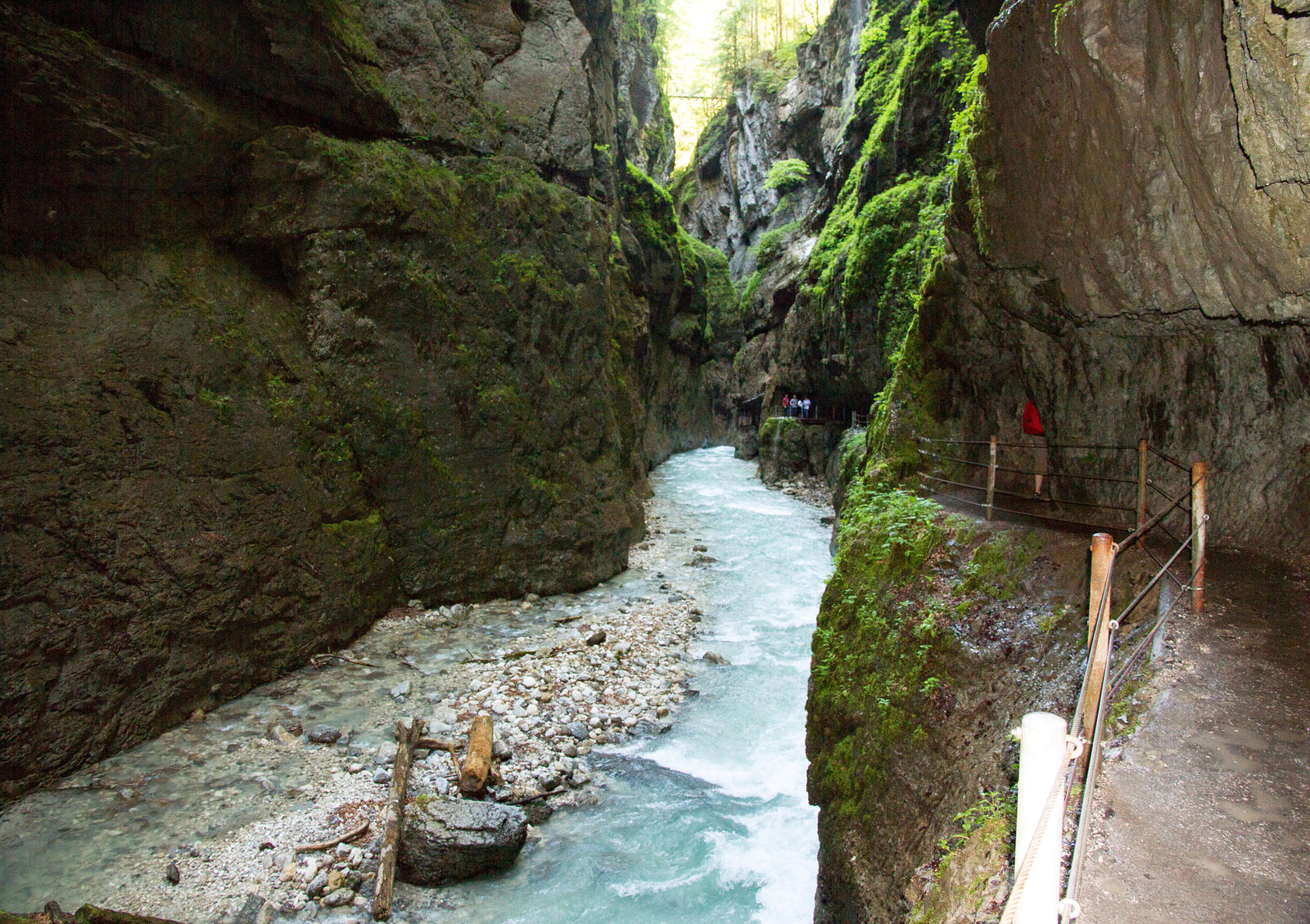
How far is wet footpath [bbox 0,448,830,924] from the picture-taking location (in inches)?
227

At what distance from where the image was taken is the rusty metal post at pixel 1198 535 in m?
5.62

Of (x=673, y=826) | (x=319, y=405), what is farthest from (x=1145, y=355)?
(x=319, y=405)

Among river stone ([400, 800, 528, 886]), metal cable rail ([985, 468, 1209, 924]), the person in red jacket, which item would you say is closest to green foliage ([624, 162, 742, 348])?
the person in red jacket

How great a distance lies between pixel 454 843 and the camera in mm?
6098

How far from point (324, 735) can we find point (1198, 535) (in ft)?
30.1

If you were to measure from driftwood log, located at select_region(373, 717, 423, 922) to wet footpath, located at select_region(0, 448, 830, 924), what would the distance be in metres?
0.17

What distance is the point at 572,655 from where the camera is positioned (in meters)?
10.5

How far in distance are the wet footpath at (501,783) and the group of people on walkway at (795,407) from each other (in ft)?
66.5

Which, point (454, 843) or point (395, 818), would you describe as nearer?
point (454, 843)

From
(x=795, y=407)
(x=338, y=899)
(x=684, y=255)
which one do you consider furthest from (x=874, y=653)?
(x=684, y=255)

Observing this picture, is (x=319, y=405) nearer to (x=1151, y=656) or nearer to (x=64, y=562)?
(x=64, y=562)

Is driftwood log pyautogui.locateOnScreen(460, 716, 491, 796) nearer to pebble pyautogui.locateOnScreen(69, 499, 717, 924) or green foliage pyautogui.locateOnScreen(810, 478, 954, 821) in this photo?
pebble pyautogui.locateOnScreen(69, 499, 717, 924)

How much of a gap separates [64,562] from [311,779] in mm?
3601

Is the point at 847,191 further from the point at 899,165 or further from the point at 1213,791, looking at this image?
the point at 1213,791
